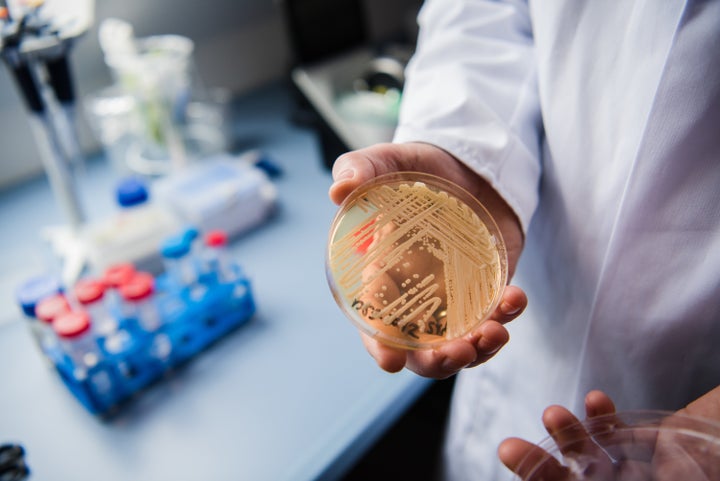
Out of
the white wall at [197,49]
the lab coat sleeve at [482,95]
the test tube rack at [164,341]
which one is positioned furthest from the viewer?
the white wall at [197,49]

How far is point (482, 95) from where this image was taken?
76cm

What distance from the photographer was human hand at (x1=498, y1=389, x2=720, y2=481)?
548 mm

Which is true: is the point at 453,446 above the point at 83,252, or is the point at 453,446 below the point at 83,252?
below

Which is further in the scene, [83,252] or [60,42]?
[83,252]

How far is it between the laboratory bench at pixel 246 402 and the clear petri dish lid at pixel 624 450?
0.31 m

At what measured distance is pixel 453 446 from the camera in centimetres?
97

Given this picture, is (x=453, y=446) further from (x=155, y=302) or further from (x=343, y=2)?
(x=343, y=2)

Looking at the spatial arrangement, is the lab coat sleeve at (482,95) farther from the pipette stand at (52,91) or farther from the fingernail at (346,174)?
the pipette stand at (52,91)

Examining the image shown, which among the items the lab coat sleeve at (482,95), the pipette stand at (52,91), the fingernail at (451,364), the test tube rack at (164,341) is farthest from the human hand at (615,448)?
the pipette stand at (52,91)

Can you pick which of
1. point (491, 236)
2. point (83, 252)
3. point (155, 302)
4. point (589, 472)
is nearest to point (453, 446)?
point (589, 472)

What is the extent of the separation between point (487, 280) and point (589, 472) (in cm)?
25

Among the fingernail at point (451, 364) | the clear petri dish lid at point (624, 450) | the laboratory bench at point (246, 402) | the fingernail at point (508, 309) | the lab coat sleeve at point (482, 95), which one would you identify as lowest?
the laboratory bench at point (246, 402)

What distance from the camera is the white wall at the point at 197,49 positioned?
1366 mm

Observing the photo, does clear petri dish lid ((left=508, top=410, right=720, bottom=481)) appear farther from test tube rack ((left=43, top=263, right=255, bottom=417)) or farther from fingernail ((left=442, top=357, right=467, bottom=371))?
test tube rack ((left=43, top=263, right=255, bottom=417))
